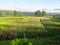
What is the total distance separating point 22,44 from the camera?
5973 millimetres

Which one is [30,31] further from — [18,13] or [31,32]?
[18,13]

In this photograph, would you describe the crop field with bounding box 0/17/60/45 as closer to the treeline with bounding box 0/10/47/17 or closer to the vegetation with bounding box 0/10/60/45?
the vegetation with bounding box 0/10/60/45

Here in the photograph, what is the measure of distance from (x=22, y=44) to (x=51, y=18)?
733 centimetres

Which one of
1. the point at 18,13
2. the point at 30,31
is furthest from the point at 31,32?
the point at 18,13

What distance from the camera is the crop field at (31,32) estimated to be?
25.2ft

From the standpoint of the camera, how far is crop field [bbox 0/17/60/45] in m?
7.67

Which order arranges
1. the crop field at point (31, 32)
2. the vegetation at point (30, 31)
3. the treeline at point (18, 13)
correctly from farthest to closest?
the treeline at point (18, 13) → the crop field at point (31, 32) → the vegetation at point (30, 31)

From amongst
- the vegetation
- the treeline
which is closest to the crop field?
the vegetation

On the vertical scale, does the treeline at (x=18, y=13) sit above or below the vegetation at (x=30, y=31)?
above

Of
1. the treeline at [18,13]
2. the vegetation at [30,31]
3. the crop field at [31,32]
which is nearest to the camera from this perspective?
the vegetation at [30,31]

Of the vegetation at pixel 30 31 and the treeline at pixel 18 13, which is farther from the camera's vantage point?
the treeline at pixel 18 13

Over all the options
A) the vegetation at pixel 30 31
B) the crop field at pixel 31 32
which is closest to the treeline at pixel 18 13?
the vegetation at pixel 30 31

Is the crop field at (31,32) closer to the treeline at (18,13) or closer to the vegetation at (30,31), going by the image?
the vegetation at (30,31)

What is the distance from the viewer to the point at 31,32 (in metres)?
9.45
